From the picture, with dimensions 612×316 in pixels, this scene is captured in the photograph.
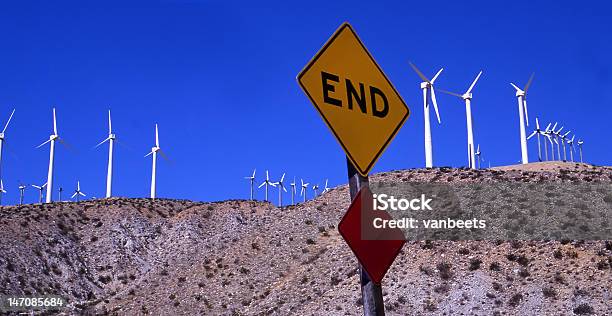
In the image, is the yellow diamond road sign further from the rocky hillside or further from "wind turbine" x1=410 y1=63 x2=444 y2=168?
"wind turbine" x1=410 y1=63 x2=444 y2=168

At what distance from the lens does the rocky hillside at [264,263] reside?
43906mm

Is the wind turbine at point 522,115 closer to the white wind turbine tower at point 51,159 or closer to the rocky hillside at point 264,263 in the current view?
the rocky hillside at point 264,263

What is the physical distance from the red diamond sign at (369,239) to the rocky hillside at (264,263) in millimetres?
36315

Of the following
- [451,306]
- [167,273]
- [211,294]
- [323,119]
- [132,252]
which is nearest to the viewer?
[323,119]

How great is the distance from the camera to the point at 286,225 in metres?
76.4

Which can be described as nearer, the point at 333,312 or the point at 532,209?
the point at 333,312

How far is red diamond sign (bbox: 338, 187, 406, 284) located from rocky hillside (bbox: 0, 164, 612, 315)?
119ft

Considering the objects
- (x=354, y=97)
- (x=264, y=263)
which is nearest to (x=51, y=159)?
(x=264, y=263)

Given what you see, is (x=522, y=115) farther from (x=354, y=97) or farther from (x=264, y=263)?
(x=354, y=97)

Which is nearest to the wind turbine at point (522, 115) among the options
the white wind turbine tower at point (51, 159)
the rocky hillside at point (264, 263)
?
the rocky hillside at point (264, 263)

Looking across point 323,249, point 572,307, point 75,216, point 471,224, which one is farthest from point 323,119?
point 75,216

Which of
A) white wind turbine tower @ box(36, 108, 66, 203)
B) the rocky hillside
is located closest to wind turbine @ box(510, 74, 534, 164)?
the rocky hillside

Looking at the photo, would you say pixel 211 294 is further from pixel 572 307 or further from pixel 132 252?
pixel 572 307

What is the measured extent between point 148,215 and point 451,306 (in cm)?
5548
